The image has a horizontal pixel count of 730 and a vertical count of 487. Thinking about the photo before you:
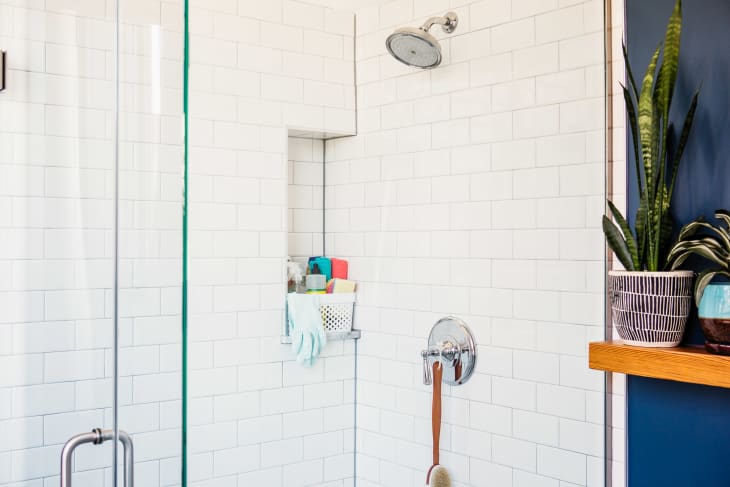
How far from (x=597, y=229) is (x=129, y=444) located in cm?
139

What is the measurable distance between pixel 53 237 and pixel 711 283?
60.5 inches

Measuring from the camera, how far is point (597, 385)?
6.76ft

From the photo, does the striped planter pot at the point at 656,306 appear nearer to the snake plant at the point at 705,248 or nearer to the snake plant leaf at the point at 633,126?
the snake plant at the point at 705,248

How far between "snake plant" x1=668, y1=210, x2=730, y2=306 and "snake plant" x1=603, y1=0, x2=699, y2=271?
0.16 ft

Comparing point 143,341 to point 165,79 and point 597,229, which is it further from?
point 597,229

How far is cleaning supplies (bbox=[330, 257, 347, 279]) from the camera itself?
117 inches

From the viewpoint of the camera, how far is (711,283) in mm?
1793

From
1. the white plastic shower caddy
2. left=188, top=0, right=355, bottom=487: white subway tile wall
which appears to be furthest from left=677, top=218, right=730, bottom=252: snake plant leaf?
left=188, top=0, right=355, bottom=487: white subway tile wall

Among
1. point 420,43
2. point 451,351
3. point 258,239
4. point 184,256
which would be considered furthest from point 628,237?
point 258,239

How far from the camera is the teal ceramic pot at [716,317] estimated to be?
5.54ft

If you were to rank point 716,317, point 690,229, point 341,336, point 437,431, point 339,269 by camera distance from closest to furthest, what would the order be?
point 716,317, point 690,229, point 437,431, point 341,336, point 339,269

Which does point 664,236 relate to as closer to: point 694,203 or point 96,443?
point 694,203

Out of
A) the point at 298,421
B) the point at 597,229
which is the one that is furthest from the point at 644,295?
the point at 298,421

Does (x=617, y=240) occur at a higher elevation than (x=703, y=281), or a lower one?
higher
